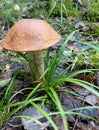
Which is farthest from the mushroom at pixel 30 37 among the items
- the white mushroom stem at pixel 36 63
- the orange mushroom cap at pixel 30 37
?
the white mushroom stem at pixel 36 63

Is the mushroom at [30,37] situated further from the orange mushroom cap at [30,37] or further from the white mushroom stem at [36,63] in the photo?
the white mushroom stem at [36,63]

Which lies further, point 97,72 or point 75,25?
point 75,25

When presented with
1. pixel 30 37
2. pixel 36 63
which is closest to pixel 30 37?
pixel 30 37

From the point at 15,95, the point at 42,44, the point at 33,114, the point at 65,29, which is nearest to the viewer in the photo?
the point at 42,44

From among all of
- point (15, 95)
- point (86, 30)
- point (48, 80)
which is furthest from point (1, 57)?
point (86, 30)

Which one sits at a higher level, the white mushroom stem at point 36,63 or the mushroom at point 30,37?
the mushroom at point 30,37

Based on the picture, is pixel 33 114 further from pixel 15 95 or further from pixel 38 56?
pixel 38 56
